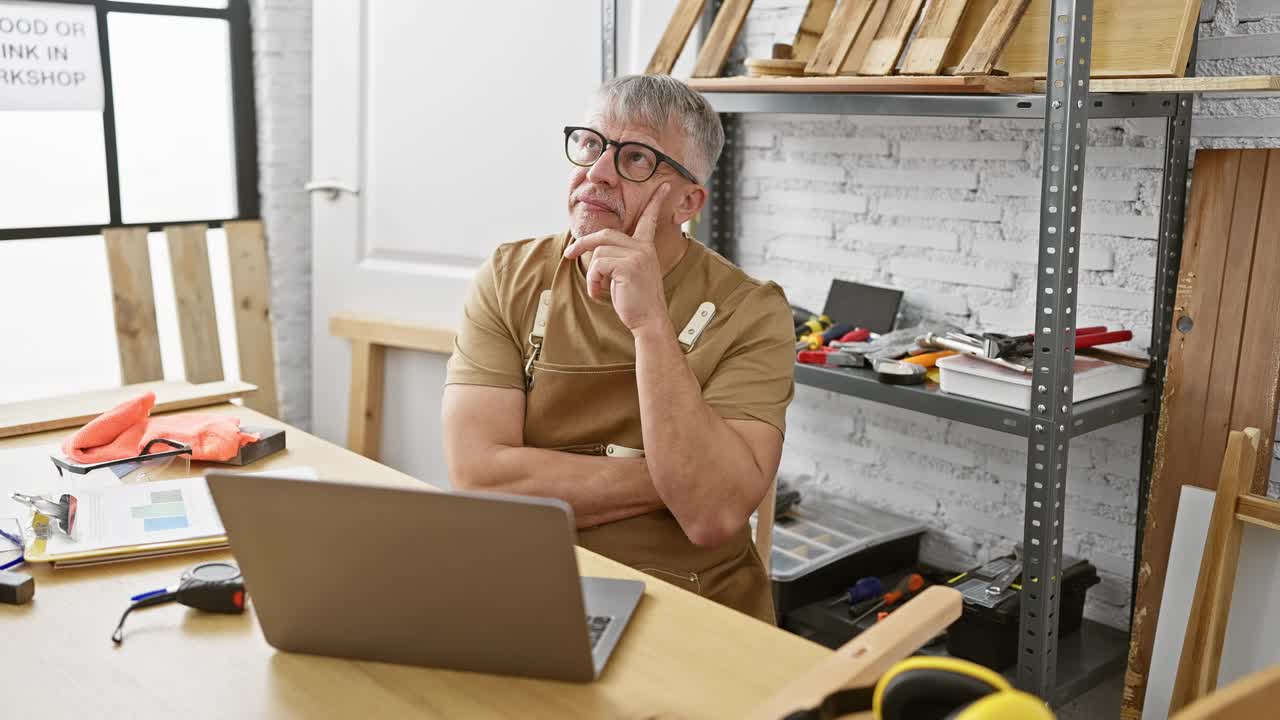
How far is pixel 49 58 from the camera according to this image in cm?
302

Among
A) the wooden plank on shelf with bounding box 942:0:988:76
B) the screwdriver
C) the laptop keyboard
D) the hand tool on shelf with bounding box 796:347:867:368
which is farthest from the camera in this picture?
the screwdriver

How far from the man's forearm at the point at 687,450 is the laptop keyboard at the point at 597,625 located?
456 mm

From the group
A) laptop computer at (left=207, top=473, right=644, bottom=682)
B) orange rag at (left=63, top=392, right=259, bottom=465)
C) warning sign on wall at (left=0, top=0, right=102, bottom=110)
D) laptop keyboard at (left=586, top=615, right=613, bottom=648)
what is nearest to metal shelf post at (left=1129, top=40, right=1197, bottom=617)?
laptop keyboard at (left=586, top=615, right=613, bottom=648)

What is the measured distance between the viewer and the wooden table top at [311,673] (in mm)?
1062

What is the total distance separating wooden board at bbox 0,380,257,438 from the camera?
1925mm

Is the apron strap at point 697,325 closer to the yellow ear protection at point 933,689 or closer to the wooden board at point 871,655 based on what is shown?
the wooden board at point 871,655

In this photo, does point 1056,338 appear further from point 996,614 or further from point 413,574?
point 413,574

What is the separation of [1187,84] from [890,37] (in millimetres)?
574

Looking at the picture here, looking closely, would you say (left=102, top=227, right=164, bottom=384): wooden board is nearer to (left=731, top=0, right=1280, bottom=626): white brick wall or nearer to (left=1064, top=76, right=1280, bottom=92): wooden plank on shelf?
(left=731, top=0, right=1280, bottom=626): white brick wall

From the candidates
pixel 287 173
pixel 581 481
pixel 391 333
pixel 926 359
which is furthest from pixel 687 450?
pixel 287 173

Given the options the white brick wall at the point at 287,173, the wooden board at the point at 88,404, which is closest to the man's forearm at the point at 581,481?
the wooden board at the point at 88,404

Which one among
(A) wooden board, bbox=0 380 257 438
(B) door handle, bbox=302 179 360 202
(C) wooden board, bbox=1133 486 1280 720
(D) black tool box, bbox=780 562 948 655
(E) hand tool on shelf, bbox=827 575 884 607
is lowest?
(D) black tool box, bbox=780 562 948 655

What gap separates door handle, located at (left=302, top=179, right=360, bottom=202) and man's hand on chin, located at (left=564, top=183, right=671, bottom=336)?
1.60 metres

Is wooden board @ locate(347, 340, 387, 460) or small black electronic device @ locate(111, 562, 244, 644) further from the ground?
small black electronic device @ locate(111, 562, 244, 644)
